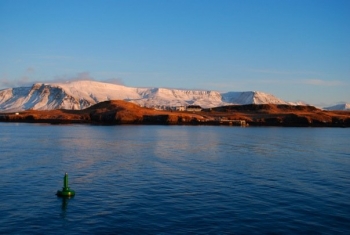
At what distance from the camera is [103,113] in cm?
12144

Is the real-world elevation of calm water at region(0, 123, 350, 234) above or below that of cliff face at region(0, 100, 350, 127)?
below

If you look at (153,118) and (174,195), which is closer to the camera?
(174,195)

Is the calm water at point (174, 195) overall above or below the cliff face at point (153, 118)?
below

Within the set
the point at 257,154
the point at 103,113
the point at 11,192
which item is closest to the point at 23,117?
the point at 103,113

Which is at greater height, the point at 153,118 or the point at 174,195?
the point at 153,118

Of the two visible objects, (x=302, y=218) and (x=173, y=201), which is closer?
(x=302, y=218)

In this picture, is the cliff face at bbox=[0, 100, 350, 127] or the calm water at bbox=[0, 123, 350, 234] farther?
the cliff face at bbox=[0, 100, 350, 127]

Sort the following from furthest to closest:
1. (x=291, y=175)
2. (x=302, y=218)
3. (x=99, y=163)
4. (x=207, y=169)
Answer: (x=99, y=163)
(x=207, y=169)
(x=291, y=175)
(x=302, y=218)

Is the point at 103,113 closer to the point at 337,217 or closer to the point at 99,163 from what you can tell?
the point at 99,163

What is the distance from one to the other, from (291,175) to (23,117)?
113 m

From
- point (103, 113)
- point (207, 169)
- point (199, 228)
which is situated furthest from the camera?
point (103, 113)

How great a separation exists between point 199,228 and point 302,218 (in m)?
4.64

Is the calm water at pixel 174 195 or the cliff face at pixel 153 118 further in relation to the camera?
the cliff face at pixel 153 118

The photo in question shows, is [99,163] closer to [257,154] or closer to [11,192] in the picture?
[11,192]
